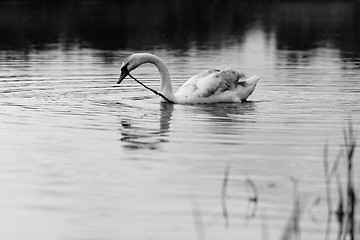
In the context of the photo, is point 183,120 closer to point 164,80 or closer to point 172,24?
point 164,80

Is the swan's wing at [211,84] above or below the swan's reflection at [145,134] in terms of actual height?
above

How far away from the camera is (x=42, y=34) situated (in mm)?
41906

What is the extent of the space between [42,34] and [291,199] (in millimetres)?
32362

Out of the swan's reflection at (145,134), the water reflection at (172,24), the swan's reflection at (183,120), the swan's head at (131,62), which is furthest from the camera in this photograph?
the water reflection at (172,24)

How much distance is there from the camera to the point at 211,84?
742 inches

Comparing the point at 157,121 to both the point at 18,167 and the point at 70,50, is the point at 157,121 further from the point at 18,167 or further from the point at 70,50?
the point at 70,50

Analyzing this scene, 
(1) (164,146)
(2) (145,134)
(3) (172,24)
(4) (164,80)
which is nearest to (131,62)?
(4) (164,80)

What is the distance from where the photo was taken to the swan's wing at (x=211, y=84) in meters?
18.7

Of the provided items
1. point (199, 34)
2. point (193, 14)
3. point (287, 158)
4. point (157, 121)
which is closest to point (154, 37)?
point (199, 34)

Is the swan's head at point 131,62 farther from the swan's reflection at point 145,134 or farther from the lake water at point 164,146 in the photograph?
the swan's reflection at point 145,134

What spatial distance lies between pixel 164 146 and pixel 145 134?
120cm

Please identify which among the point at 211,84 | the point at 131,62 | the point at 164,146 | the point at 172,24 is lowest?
the point at 172,24

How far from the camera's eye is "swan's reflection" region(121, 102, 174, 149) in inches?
551

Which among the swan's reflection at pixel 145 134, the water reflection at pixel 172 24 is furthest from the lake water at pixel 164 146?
the water reflection at pixel 172 24
